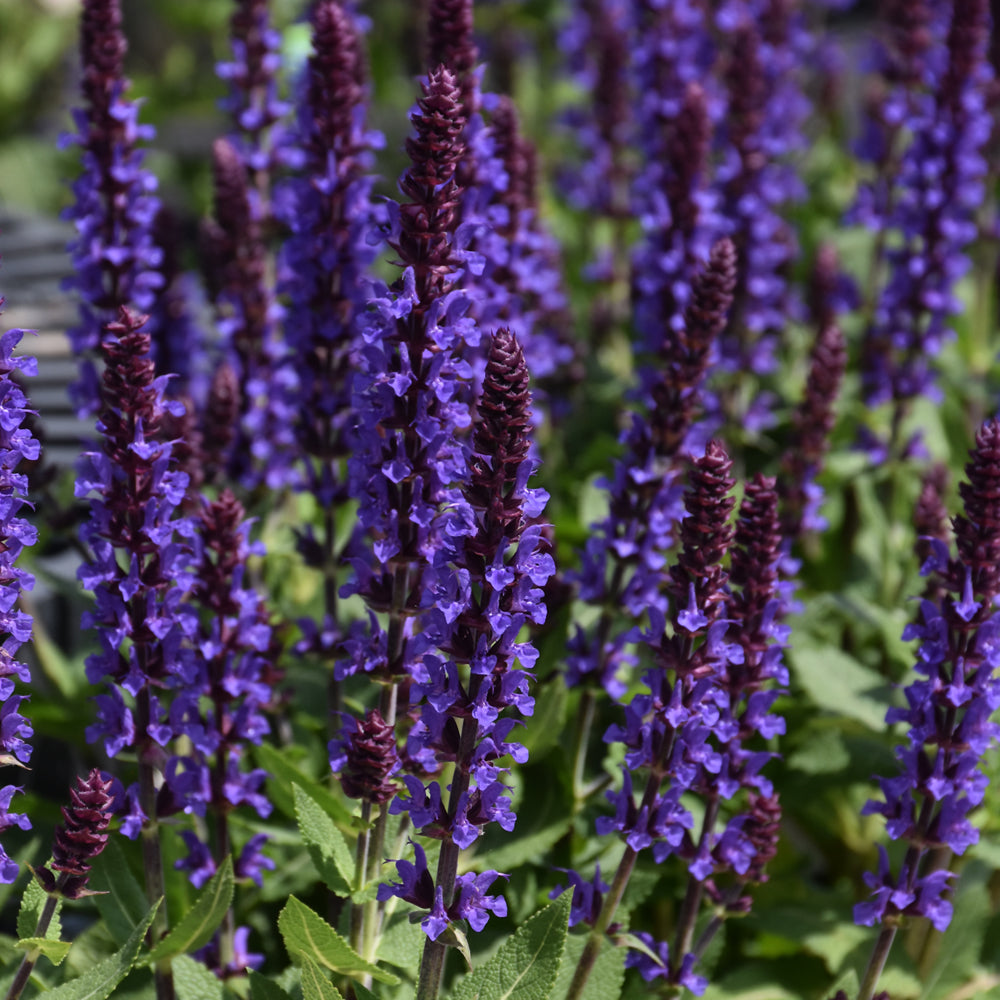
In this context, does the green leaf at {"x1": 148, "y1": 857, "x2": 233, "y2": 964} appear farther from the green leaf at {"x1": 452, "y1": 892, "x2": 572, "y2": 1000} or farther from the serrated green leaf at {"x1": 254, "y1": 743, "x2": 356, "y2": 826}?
the green leaf at {"x1": 452, "y1": 892, "x2": 572, "y2": 1000}

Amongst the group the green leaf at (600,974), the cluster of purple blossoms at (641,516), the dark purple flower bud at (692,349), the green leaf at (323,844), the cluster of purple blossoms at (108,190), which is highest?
the cluster of purple blossoms at (108,190)

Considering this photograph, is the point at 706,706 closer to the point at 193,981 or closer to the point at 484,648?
the point at 484,648

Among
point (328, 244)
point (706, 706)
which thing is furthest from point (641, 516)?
point (328, 244)

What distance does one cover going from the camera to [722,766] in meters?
3.49

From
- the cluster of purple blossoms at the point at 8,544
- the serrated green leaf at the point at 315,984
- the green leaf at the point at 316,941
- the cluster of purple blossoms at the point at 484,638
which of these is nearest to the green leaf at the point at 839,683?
the cluster of purple blossoms at the point at 484,638

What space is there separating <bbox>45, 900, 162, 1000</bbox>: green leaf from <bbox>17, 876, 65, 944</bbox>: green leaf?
4.8 inches

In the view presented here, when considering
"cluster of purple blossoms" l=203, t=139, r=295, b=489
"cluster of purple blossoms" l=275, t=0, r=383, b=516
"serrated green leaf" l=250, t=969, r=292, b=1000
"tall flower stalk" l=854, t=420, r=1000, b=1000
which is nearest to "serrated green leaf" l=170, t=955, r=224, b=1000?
"serrated green leaf" l=250, t=969, r=292, b=1000

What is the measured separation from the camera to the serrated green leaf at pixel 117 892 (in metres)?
3.63

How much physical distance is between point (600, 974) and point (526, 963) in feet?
1.57

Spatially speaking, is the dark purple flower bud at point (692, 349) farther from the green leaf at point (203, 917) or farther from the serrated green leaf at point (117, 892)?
the serrated green leaf at point (117, 892)

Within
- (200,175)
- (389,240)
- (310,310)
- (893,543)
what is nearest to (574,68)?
(200,175)

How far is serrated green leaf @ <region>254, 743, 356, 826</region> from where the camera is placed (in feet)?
11.7

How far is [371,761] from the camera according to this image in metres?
3.12

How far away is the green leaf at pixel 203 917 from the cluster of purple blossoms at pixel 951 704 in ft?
5.41
